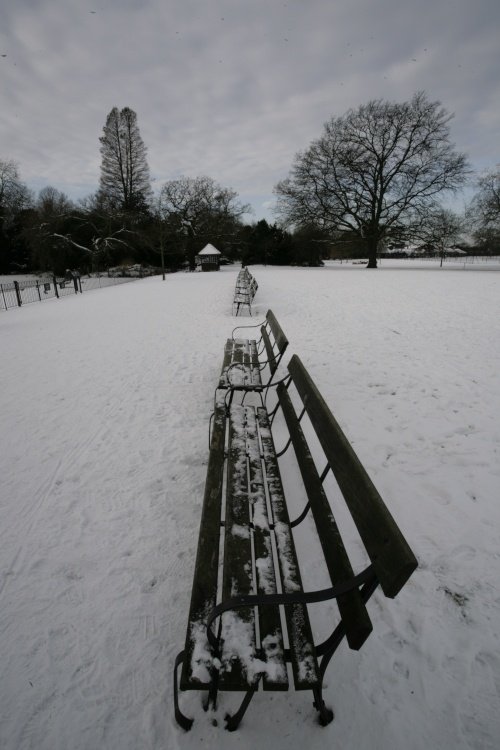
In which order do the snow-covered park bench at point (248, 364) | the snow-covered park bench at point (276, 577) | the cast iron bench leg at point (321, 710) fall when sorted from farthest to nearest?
the snow-covered park bench at point (248, 364)
the cast iron bench leg at point (321, 710)
the snow-covered park bench at point (276, 577)

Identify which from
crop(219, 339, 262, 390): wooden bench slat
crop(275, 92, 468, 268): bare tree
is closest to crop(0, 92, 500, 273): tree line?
crop(275, 92, 468, 268): bare tree

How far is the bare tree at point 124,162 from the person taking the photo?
132 ft

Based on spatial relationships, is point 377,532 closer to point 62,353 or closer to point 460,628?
point 460,628

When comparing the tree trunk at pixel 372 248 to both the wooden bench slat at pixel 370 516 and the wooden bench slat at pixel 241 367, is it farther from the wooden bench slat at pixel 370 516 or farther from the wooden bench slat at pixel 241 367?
the wooden bench slat at pixel 370 516

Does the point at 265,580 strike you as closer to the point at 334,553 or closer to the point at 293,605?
the point at 293,605

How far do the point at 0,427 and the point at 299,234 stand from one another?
36.9 m

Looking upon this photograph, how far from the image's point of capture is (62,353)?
680cm

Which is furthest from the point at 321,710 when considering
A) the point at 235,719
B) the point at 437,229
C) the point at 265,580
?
the point at 437,229

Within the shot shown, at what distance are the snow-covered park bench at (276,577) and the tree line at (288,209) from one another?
25725mm

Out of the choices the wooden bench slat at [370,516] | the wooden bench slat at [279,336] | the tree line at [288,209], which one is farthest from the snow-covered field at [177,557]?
the tree line at [288,209]

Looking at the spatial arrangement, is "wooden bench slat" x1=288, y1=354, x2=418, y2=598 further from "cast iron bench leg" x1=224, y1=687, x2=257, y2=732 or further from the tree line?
the tree line

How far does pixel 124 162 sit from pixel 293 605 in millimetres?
→ 49854

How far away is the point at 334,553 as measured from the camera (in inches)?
67.4

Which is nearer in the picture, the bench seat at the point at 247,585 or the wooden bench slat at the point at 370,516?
the wooden bench slat at the point at 370,516
